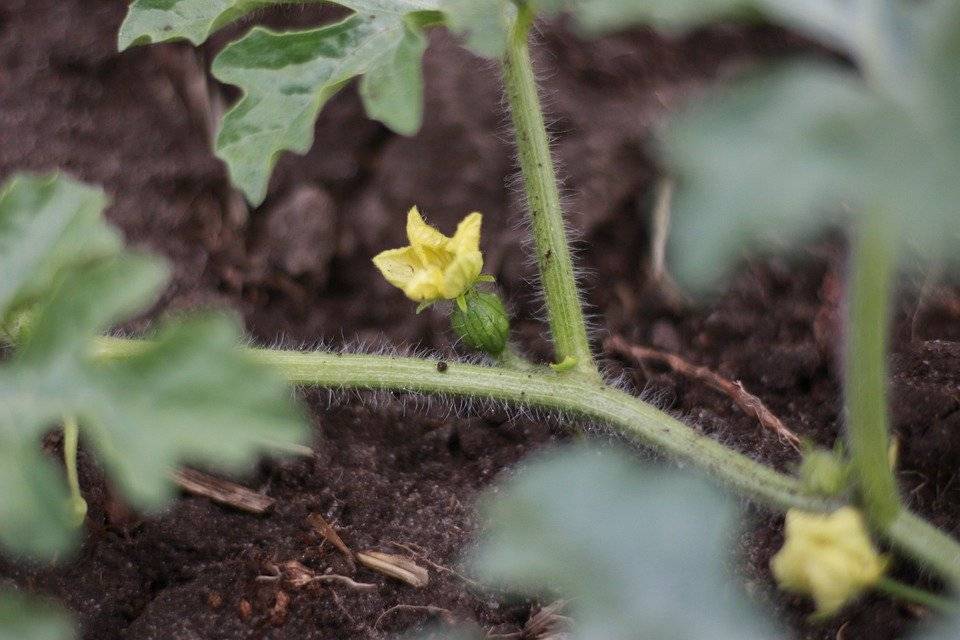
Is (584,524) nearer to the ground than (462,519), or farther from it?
farther from it

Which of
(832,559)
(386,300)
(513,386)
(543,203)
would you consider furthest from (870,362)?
(386,300)

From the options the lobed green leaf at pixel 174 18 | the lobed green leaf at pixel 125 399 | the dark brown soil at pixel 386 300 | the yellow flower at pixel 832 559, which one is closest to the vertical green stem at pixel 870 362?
the yellow flower at pixel 832 559

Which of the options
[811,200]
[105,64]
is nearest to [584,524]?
[811,200]

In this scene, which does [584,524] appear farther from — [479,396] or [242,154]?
[242,154]

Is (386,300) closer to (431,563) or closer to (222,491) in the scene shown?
(222,491)

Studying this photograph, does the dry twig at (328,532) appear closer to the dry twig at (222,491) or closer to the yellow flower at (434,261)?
the dry twig at (222,491)

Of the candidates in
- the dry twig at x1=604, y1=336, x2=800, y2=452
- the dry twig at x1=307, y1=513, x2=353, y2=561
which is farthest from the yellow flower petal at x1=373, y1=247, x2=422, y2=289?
the dry twig at x1=604, y1=336, x2=800, y2=452

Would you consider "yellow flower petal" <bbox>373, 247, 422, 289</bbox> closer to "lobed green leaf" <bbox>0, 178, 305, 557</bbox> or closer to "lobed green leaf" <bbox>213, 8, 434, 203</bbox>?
"lobed green leaf" <bbox>213, 8, 434, 203</bbox>

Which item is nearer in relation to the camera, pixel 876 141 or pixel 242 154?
pixel 876 141
